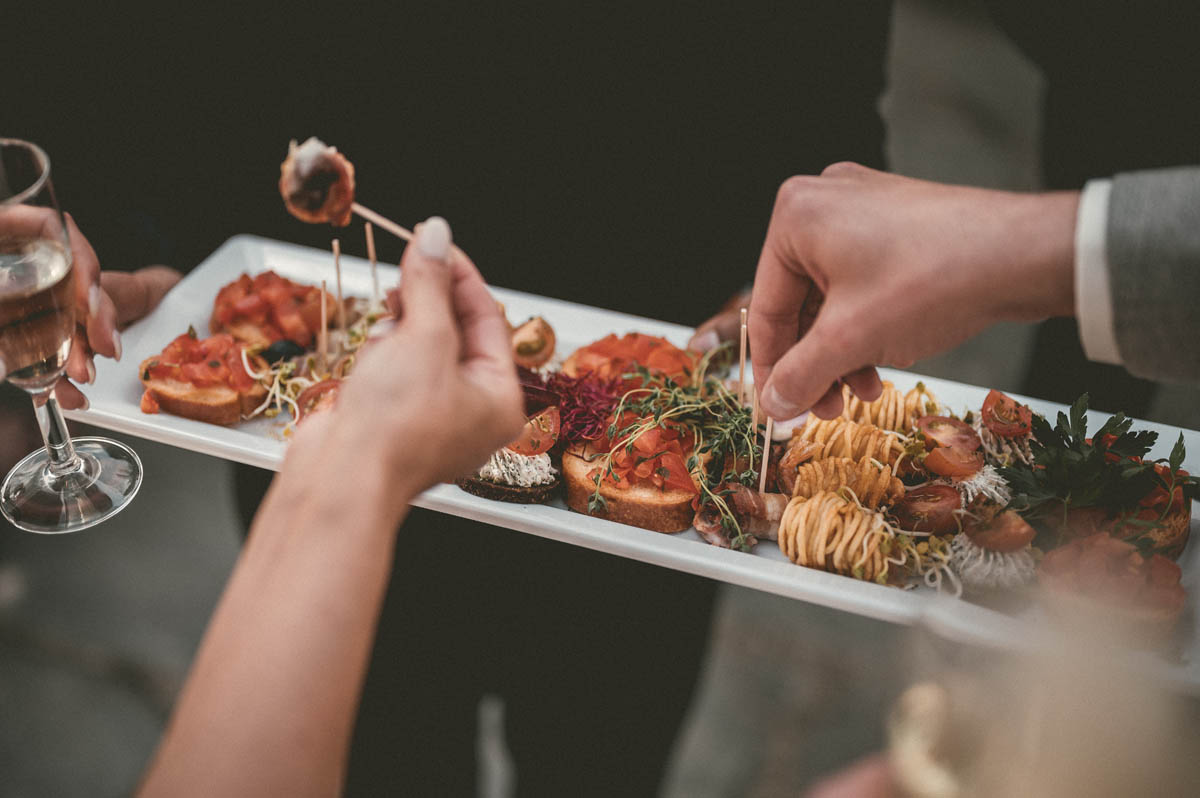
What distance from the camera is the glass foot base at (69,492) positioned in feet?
5.13

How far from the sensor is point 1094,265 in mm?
1130

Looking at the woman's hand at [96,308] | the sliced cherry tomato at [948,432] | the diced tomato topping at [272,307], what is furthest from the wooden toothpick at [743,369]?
the woman's hand at [96,308]

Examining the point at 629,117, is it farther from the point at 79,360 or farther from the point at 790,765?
the point at 790,765

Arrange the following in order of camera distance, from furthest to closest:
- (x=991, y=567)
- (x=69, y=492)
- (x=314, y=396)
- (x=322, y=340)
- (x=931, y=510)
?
(x=322, y=340)
(x=314, y=396)
(x=931, y=510)
(x=991, y=567)
(x=69, y=492)

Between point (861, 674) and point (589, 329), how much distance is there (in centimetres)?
183

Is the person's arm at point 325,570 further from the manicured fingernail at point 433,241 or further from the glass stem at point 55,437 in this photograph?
the glass stem at point 55,437

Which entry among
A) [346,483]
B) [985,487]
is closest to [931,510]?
[985,487]

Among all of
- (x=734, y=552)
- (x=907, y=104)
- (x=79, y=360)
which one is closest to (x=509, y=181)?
(x=79, y=360)

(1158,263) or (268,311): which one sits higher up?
(1158,263)

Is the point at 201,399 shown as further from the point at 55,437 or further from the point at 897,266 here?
the point at 897,266

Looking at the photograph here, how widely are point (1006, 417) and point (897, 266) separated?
882mm

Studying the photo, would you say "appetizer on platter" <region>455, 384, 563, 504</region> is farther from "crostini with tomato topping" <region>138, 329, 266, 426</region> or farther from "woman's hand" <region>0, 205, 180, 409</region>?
"woman's hand" <region>0, 205, 180, 409</region>

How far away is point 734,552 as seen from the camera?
5.90 feet

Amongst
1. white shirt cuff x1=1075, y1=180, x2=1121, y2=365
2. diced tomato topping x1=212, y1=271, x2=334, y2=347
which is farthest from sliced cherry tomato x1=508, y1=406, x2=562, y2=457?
white shirt cuff x1=1075, y1=180, x2=1121, y2=365
